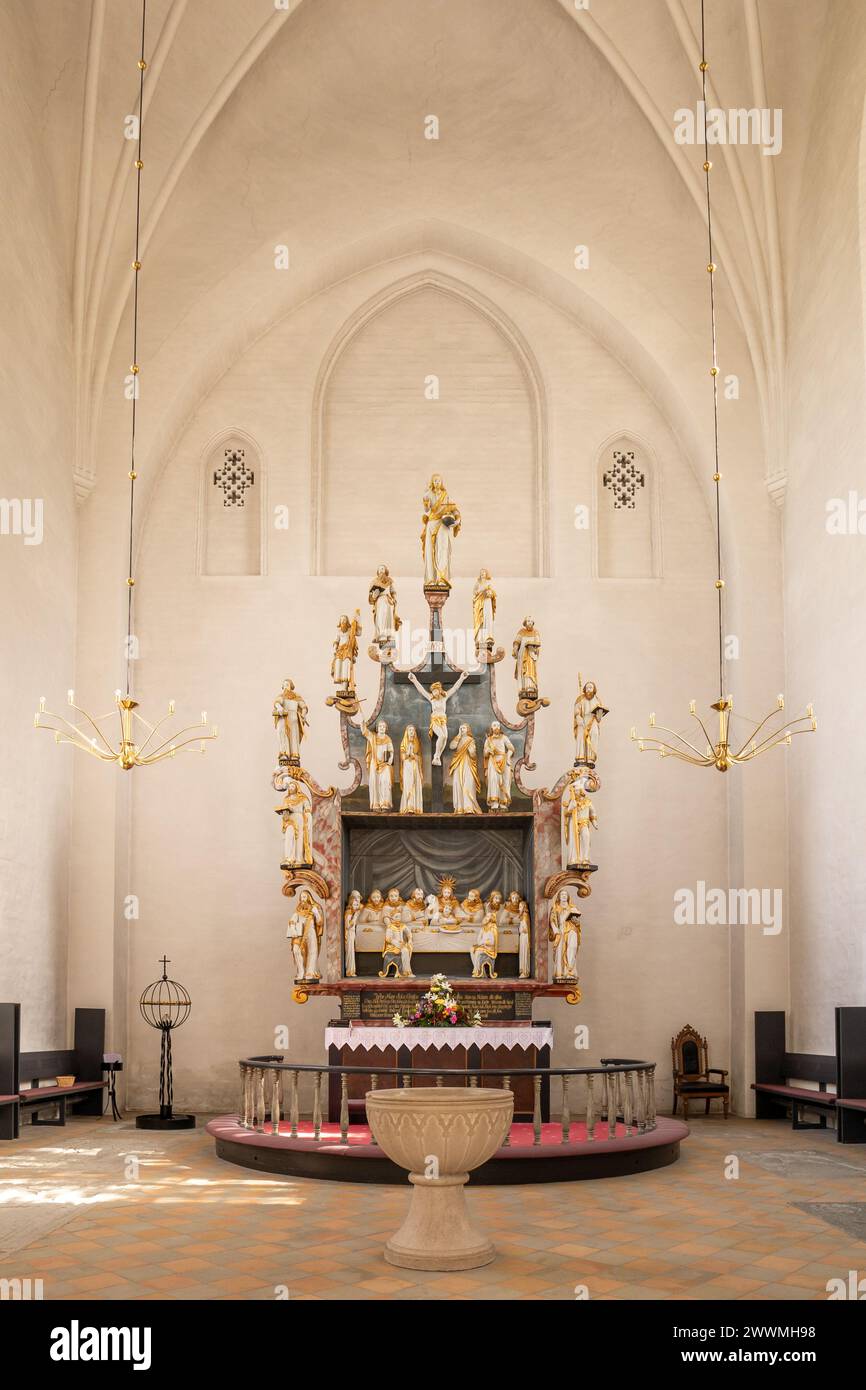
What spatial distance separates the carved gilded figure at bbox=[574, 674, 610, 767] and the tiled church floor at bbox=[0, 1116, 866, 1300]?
16.7 ft

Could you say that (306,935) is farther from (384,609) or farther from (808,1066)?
(808,1066)

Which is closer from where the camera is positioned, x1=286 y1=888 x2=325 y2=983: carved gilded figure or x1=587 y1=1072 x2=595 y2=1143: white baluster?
x1=587 y1=1072 x2=595 y2=1143: white baluster

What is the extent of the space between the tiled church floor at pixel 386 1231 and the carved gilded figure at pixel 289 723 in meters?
5.01

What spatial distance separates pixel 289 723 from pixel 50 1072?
5.15 meters

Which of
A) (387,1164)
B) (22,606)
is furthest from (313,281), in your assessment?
(387,1164)

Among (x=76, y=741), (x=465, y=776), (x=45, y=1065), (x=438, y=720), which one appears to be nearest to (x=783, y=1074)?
(x=465, y=776)

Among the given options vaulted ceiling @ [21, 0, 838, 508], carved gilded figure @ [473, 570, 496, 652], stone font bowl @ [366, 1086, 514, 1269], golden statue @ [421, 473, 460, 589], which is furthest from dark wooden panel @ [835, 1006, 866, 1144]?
vaulted ceiling @ [21, 0, 838, 508]

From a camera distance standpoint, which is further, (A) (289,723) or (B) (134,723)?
(B) (134,723)

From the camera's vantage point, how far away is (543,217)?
66.5 feet

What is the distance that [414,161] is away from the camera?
2034 centimetres

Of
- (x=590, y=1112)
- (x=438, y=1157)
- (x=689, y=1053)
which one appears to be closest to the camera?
(x=438, y=1157)

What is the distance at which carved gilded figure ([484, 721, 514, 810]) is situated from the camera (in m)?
17.0

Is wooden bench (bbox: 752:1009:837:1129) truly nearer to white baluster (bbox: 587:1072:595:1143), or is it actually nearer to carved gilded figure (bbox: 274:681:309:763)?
white baluster (bbox: 587:1072:595:1143)

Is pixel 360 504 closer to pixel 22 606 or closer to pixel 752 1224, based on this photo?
pixel 22 606
